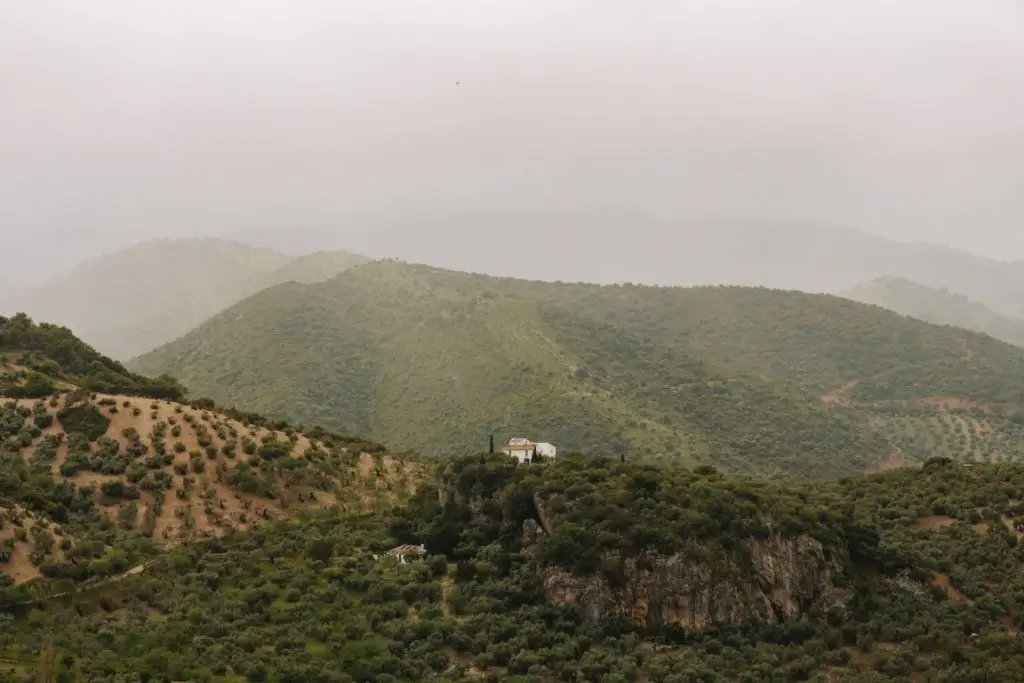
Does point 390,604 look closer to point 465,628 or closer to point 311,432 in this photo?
point 465,628

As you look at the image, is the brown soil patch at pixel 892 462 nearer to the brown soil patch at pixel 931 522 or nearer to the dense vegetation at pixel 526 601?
the brown soil patch at pixel 931 522

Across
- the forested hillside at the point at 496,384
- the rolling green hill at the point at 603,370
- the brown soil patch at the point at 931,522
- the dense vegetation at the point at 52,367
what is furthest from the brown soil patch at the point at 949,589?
the rolling green hill at the point at 603,370

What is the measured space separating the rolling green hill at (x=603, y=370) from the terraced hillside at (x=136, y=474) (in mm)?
40830

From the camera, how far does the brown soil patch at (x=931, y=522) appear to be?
57.7 meters

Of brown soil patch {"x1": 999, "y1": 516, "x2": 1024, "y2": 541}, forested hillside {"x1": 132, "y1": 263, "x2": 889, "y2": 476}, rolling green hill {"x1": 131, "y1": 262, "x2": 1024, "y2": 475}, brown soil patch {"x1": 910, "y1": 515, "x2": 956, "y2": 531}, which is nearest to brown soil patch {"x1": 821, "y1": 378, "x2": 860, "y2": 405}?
rolling green hill {"x1": 131, "y1": 262, "x2": 1024, "y2": 475}

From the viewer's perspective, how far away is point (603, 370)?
138 metres

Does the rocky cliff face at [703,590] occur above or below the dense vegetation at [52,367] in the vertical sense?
below

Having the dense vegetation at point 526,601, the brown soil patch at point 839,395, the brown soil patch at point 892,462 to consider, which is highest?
the brown soil patch at point 839,395

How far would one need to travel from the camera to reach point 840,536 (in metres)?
51.4

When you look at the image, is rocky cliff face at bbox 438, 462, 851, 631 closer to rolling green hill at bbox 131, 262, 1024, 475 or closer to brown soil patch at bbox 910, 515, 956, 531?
brown soil patch at bbox 910, 515, 956, 531

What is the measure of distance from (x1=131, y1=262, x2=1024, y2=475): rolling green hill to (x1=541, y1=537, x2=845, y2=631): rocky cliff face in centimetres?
5929

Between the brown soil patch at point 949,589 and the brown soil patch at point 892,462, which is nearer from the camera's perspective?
the brown soil patch at point 949,589

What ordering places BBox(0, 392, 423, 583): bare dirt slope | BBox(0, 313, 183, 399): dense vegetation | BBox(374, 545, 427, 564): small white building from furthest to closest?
1. BBox(0, 313, 183, 399): dense vegetation
2. BBox(0, 392, 423, 583): bare dirt slope
3. BBox(374, 545, 427, 564): small white building

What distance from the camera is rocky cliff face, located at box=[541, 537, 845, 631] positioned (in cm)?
4653
